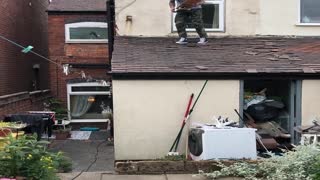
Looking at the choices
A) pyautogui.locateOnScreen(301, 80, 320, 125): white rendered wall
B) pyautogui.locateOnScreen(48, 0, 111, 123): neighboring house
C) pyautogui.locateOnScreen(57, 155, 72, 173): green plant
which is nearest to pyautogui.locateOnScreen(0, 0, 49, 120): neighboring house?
pyautogui.locateOnScreen(48, 0, 111, 123): neighboring house

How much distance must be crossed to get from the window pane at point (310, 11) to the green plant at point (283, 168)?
5.35 meters

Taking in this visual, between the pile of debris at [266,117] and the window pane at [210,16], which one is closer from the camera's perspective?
the pile of debris at [266,117]

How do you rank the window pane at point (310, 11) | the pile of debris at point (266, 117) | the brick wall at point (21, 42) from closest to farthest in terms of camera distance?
the pile of debris at point (266, 117) < the window pane at point (310, 11) < the brick wall at point (21, 42)

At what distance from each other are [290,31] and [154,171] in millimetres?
5627

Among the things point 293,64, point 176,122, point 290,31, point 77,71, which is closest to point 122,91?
point 176,122

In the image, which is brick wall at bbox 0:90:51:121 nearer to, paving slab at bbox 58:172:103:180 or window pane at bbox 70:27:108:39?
window pane at bbox 70:27:108:39

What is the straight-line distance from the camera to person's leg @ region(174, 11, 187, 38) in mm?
10648

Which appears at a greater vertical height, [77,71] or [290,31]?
[290,31]

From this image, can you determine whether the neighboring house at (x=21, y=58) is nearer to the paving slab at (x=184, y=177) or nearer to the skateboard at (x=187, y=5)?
the skateboard at (x=187, y=5)

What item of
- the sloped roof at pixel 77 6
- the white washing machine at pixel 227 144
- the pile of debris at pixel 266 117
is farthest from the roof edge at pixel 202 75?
the sloped roof at pixel 77 6

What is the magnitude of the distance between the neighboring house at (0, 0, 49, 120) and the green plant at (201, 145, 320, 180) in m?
7.16

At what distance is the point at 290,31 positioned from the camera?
37.5 feet

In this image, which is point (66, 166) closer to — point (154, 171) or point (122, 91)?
point (154, 171)

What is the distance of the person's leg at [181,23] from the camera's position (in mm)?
10648
